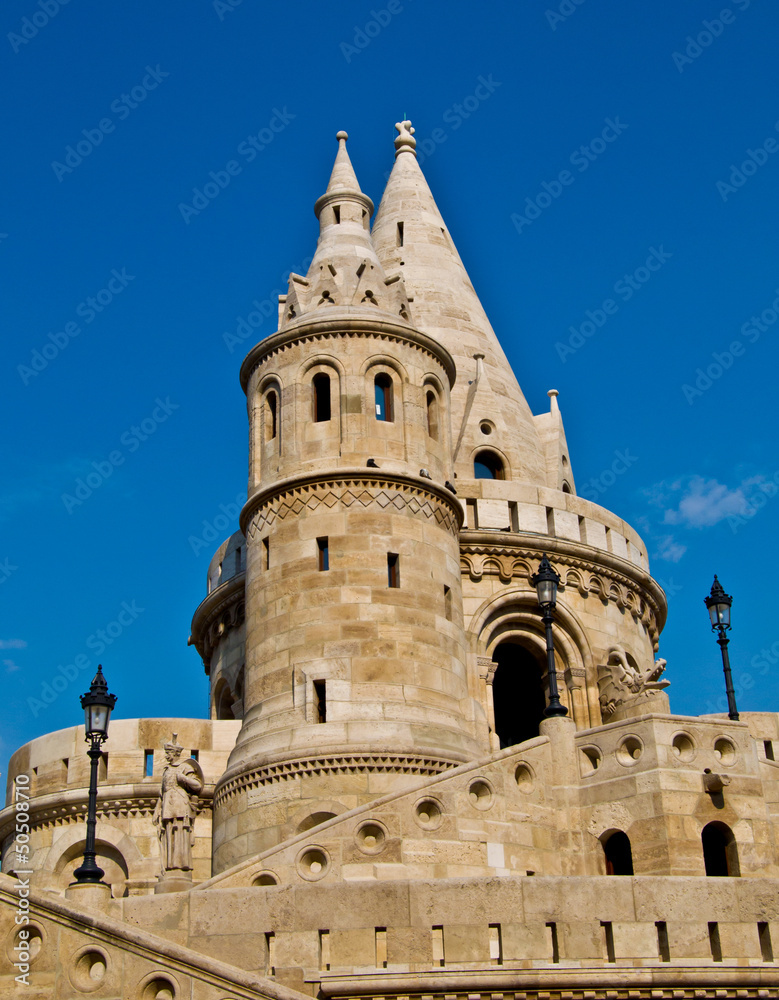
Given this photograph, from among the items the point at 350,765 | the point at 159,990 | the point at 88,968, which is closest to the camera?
the point at 159,990

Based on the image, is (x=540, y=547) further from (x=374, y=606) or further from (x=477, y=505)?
(x=374, y=606)

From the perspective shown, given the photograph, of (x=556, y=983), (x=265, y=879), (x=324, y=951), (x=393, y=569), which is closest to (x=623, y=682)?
(x=393, y=569)

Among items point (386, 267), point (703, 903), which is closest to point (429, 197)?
point (386, 267)

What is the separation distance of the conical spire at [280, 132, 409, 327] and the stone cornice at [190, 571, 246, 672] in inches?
191

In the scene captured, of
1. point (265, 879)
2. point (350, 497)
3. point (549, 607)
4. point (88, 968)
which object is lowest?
point (88, 968)

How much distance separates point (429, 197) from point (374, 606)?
15.4 meters

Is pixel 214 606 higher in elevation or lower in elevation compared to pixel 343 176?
lower

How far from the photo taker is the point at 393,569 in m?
22.0

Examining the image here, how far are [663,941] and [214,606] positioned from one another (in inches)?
511

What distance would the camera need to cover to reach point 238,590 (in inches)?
1025

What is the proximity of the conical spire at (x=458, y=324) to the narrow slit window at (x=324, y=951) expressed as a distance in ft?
45.2

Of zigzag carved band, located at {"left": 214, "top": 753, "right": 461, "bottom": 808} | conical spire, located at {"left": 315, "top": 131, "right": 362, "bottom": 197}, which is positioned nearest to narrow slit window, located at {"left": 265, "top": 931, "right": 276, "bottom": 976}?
zigzag carved band, located at {"left": 214, "top": 753, "right": 461, "bottom": 808}

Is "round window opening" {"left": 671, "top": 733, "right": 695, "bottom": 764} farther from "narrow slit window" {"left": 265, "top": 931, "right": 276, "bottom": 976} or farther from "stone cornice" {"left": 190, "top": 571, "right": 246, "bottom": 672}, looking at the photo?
"stone cornice" {"left": 190, "top": 571, "right": 246, "bottom": 672}

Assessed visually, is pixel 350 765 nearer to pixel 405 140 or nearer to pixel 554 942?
pixel 554 942
